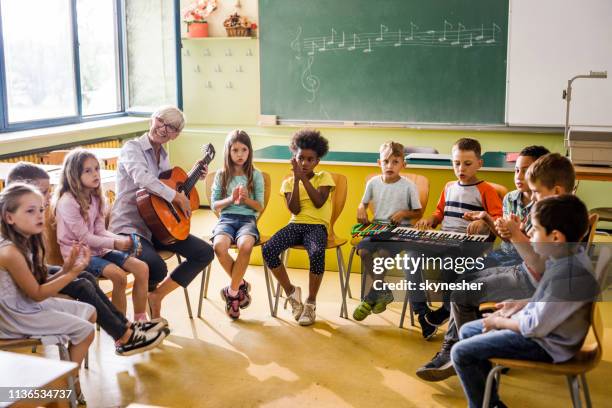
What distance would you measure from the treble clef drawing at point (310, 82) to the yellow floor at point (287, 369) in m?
2.88

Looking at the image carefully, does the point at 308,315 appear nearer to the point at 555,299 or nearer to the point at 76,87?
the point at 555,299

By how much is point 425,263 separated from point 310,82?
10.4 ft

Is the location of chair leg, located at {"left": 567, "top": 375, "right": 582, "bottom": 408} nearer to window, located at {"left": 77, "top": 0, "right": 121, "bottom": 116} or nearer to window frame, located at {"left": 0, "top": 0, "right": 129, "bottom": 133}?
window frame, located at {"left": 0, "top": 0, "right": 129, "bottom": 133}

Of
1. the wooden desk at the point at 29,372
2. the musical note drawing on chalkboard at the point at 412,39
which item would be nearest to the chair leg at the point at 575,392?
the wooden desk at the point at 29,372

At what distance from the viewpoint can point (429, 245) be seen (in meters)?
3.48

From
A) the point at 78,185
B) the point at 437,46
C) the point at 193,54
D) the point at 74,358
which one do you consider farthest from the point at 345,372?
the point at 193,54

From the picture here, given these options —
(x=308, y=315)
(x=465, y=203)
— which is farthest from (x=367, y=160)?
(x=308, y=315)

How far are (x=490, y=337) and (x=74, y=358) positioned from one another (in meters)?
1.60

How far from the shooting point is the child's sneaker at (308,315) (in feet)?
12.5

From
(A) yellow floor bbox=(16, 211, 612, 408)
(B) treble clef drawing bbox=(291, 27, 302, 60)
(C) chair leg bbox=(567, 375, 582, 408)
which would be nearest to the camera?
(C) chair leg bbox=(567, 375, 582, 408)

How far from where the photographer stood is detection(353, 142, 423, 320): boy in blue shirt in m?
3.79

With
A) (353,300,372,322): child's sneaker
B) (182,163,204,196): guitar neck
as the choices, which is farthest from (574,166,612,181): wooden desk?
(182,163,204,196): guitar neck

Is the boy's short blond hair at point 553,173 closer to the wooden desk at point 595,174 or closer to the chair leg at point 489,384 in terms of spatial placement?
the chair leg at point 489,384

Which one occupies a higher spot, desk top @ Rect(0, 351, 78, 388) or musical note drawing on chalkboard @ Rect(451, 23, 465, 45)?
musical note drawing on chalkboard @ Rect(451, 23, 465, 45)
